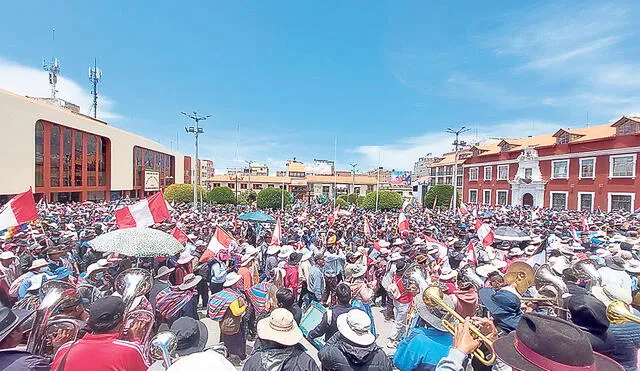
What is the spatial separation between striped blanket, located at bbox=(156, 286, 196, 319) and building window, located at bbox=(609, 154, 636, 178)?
1379 inches

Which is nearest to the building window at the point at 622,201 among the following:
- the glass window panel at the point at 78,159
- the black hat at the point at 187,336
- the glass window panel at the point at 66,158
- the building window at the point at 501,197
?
the building window at the point at 501,197

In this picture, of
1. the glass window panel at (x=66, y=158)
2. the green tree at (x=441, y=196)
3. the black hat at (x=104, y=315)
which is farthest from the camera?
the green tree at (x=441, y=196)

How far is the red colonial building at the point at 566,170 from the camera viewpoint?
2800 cm

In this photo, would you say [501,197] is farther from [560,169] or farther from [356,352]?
[356,352]

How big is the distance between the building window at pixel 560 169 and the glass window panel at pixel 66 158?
4917 cm

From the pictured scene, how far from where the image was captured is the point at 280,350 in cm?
Answer: 256

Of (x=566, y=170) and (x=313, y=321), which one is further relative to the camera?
(x=566, y=170)

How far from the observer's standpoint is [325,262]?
22.9ft

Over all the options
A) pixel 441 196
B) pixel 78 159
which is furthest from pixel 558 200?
pixel 78 159

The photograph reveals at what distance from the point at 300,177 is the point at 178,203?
158ft

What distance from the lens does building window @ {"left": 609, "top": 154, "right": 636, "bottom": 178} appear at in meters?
27.5

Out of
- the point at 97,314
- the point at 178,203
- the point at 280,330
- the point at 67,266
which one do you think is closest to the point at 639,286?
the point at 280,330

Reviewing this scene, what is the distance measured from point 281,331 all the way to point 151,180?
56221 millimetres

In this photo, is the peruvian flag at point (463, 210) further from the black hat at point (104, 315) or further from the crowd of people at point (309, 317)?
the black hat at point (104, 315)
